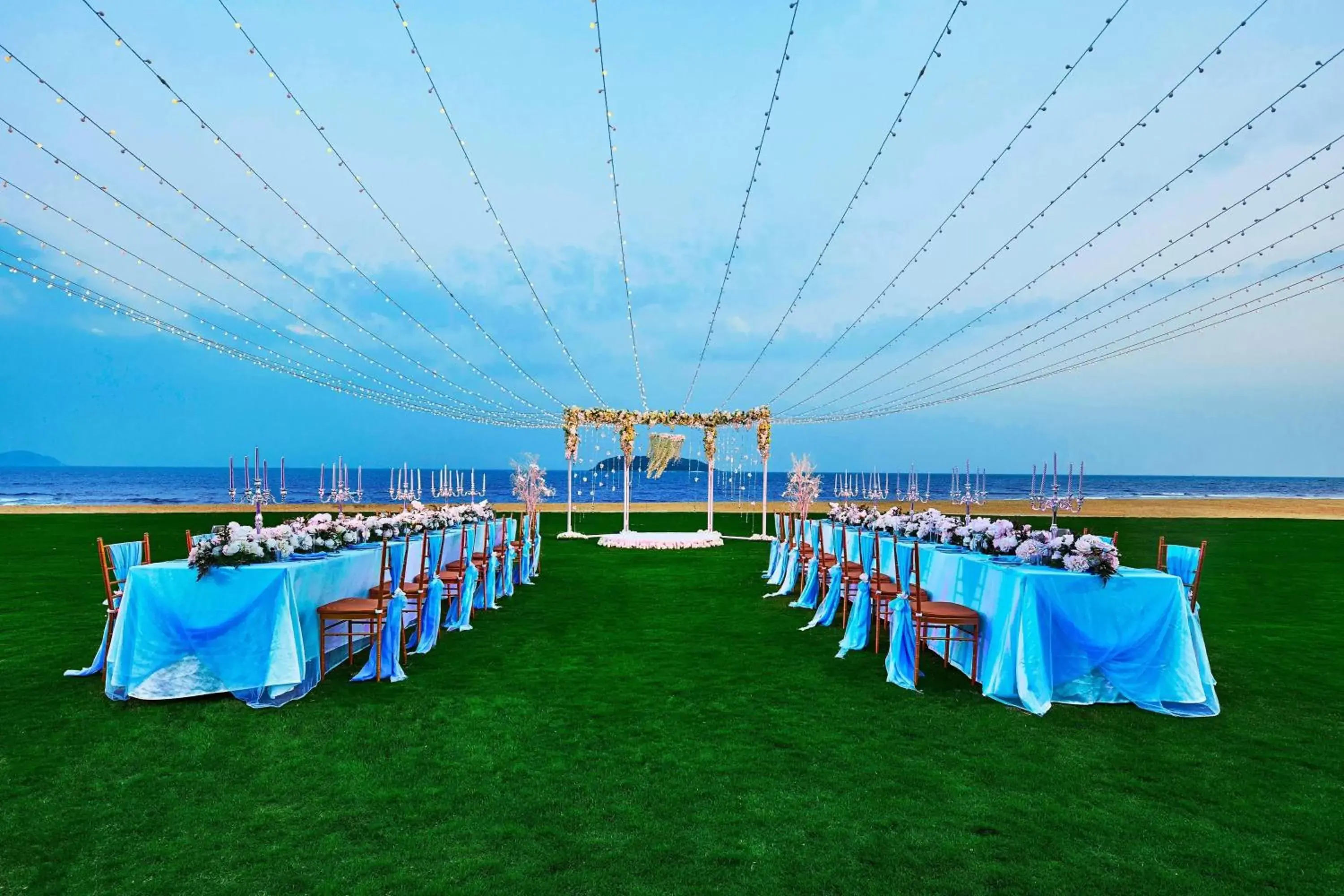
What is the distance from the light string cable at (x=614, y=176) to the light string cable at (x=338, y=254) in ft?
7.01

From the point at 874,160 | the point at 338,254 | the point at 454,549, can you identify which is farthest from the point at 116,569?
the point at 874,160

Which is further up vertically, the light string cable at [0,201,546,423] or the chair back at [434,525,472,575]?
the light string cable at [0,201,546,423]

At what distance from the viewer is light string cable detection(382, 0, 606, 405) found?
16.2 feet

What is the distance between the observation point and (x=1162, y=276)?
8016 mm

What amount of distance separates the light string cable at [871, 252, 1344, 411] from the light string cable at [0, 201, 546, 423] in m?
10.3

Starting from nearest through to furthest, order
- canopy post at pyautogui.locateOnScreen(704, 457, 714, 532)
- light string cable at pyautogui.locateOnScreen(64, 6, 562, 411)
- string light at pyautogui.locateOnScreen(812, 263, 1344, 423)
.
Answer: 1. light string cable at pyautogui.locateOnScreen(64, 6, 562, 411)
2. string light at pyautogui.locateOnScreen(812, 263, 1344, 423)
3. canopy post at pyautogui.locateOnScreen(704, 457, 714, 532)

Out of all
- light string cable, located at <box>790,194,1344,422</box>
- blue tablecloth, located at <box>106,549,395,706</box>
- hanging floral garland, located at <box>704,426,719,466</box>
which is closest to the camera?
blue tablecloth, located at <box>106,549,395,706</box>

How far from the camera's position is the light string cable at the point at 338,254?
4.65 metres

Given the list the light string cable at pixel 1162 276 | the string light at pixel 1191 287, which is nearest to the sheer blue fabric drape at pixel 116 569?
the light string cable at pixel 1162 276

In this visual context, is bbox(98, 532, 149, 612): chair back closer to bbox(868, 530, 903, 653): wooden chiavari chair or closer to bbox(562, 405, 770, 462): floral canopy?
bbox(868, 530, 903, 653): wooden chiavari chair

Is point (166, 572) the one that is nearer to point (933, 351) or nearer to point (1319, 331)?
point (933, 351)

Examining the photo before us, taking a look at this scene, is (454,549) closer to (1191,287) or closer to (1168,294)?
(1168,294)

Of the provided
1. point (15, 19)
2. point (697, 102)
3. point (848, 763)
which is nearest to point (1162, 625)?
point (848, 763)

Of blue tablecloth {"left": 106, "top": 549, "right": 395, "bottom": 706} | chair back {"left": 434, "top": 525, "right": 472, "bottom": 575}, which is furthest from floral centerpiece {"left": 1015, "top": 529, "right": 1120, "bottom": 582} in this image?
chair back {"left": 434, "top": 525, "right": 472, "bottom": 575}
